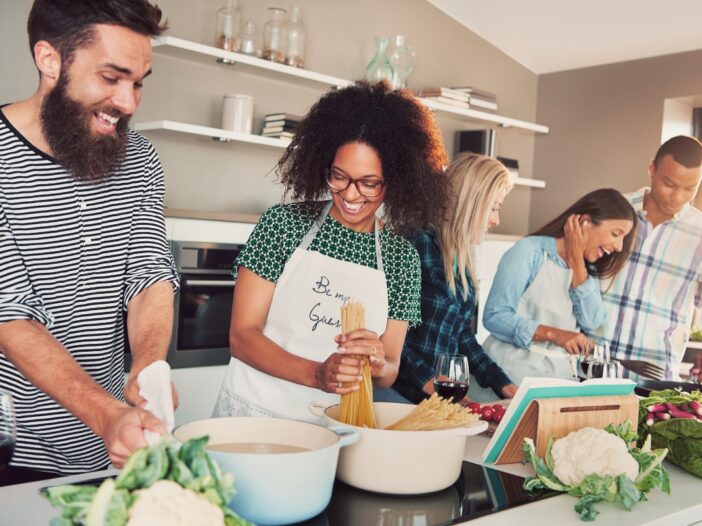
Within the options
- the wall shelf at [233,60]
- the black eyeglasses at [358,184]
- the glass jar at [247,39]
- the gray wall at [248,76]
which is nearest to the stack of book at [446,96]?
the gray wall at [248,76]

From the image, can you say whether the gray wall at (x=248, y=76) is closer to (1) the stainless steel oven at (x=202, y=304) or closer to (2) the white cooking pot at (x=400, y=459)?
(1) the stainless steel oven at (x=202, y=304)

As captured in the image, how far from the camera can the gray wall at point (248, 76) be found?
159 inches

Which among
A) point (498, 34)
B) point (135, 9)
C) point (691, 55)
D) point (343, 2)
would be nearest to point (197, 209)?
point (343, 2)

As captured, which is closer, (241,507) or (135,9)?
→ (241,507)

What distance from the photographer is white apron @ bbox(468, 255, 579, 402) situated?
2.62 m

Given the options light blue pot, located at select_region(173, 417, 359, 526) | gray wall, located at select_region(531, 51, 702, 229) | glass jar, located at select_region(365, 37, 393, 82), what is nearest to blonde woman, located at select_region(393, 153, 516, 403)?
light blue pot, located at select_region(173, 417, 359, 526)

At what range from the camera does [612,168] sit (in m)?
5.53

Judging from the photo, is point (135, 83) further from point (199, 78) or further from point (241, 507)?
point (199, 78)

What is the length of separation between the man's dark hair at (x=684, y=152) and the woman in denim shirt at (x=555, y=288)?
47 centimetres

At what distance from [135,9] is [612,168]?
461 centimetres

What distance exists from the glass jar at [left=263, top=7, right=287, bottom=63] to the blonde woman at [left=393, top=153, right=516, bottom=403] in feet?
6.64

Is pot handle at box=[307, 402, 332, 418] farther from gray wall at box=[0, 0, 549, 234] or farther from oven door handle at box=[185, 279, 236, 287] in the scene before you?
gray wall at box=[0, 0, 549, 234]

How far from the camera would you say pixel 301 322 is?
6.17 ft

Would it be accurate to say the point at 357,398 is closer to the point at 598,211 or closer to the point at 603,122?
the point at 598,211
